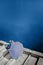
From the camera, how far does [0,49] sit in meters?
2.16

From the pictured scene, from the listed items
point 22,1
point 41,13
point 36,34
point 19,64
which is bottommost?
point 19,64

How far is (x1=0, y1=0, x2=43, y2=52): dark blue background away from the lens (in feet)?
6.40

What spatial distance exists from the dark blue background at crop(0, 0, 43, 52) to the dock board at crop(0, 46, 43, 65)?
15 centimetres

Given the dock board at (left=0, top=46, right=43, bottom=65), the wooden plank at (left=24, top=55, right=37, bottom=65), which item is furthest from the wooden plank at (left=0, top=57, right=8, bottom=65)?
the wooden plank at (left=24, top=55, right=37, bottom=65)

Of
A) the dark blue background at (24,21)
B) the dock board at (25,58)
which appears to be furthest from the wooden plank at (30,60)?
the dark blue background at (24,21)

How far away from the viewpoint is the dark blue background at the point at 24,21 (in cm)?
195

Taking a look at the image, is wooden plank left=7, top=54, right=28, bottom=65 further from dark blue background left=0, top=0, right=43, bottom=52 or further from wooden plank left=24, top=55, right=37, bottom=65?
dark blue background left=0, top=0, right=43, bottom=52

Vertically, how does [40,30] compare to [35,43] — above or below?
above

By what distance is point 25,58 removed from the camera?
193 centimetres

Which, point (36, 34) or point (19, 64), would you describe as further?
point (36, 34)

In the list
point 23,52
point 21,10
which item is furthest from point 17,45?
point 21,10

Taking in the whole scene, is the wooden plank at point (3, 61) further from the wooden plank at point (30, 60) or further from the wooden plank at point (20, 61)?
the wooden plank at point (30, 60)

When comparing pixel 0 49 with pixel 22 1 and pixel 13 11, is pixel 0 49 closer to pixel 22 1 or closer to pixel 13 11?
pixel 13 11

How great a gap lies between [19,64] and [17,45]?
315 mm
